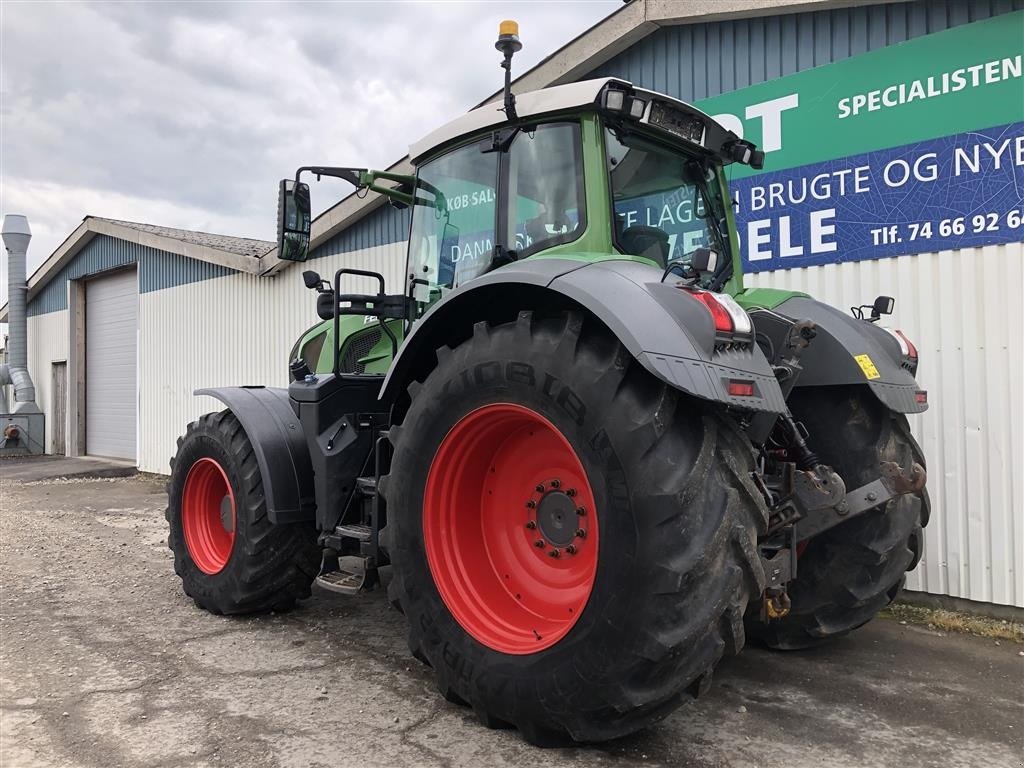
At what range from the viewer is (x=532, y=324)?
3023mm

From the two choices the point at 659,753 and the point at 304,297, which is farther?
the point at 304,297

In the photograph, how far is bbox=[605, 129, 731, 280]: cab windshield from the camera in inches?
138

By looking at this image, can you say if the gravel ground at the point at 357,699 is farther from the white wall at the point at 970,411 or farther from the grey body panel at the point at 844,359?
the grey body panel at the point at 844,359

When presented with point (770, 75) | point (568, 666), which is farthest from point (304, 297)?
point (568, 666)

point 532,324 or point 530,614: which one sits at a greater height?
point 532,324

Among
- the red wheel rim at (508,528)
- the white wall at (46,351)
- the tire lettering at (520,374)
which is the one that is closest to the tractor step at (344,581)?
the red wheel rim at (508,528)

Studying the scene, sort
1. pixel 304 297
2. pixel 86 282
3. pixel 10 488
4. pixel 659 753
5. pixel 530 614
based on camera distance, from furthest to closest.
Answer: pixel 86 282 < pixel 10 488 < pixel 304 297 < pixel 530 614 < pixel 659 753

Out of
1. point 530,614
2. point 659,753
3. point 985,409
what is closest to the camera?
point 659,753

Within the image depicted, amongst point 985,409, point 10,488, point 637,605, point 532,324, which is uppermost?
point 532,324

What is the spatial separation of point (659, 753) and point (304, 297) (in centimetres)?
912

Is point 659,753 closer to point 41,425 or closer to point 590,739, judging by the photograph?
point 590,739

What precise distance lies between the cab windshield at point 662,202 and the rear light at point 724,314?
736 millimetres

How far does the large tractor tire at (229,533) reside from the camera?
14.9ft

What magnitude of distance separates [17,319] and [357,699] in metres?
19.6
